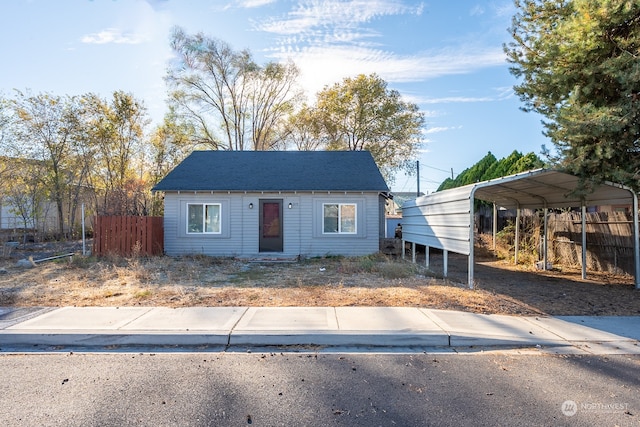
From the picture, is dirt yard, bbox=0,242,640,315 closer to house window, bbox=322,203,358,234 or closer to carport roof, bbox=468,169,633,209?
carport roof, bbox=468,169,633,209

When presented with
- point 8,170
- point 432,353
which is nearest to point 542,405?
Result: point 432,353

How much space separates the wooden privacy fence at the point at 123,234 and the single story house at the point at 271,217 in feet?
2.92

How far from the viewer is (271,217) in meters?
13.8

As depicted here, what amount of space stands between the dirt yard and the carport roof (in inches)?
79.5

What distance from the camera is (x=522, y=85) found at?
7.67 m

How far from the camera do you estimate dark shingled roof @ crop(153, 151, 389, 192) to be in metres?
13.5

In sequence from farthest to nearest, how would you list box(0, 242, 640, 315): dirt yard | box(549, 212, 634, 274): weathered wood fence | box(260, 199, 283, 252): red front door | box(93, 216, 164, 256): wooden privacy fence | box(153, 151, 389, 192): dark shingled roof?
box(260, 199, 283, 252): red front door < box(153, 151, 389, 192): dark shingled roof < box(93, 216, 164, 256): wooden privacy fence < box(549, 212, 634, 274): weathered wood fence < box(0, 242, 640, 315): dirt yard

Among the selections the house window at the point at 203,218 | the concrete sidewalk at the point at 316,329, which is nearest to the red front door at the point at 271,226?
the house window at the point at 203,218

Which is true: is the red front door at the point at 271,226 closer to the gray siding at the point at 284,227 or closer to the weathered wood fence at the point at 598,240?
the gray siding at the point at 284,227

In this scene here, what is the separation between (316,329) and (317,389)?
148 centimetres

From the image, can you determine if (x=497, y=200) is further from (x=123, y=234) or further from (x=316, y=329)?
(x=123, y=234)

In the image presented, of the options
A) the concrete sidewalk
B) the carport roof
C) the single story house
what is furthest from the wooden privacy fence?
the carport roof

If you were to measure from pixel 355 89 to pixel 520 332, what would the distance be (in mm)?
24927

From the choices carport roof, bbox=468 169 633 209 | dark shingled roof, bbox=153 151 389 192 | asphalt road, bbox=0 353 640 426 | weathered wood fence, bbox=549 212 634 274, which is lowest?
asphalt road, bbox=0 353 640 426
